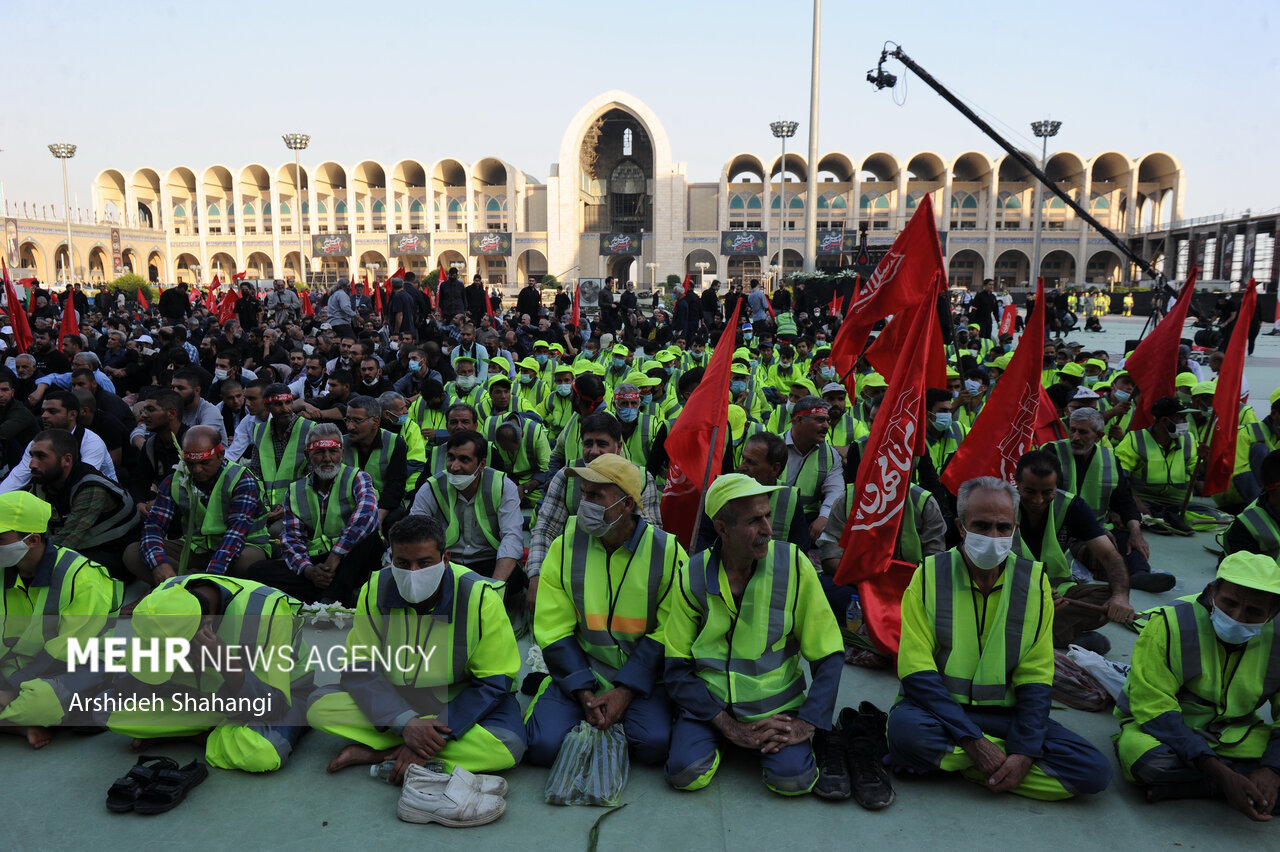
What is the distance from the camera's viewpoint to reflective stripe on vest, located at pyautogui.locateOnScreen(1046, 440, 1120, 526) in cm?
505

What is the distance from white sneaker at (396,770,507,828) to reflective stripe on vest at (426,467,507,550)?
1869 millimetres

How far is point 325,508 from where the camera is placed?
476cm

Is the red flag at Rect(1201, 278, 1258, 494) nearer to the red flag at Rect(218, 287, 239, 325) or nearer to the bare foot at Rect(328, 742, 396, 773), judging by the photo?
the bare foot at Rect(328, 742, 396, 773)

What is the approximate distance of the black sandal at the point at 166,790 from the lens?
2.94 meters

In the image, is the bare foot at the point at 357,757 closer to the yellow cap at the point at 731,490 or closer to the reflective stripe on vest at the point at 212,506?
the yellow cap at the point at 731,490

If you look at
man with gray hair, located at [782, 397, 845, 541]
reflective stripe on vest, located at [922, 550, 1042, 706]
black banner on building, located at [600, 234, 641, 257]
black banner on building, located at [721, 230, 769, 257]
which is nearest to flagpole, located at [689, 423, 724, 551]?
man with gray hair, located at [782, 397, 845, 541]

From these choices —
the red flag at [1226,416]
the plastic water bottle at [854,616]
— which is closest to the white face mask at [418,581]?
the plastic water bottle at [854,616]

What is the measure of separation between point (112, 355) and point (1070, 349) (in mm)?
11106

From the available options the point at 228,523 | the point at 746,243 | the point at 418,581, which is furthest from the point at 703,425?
the point at 746,243

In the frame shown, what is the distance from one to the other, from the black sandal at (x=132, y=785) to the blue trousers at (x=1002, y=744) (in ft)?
8.60

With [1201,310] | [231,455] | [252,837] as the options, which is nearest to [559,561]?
[252,837]

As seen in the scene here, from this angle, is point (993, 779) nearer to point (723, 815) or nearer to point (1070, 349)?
point (723, 815)

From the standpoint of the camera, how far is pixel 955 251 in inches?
2096

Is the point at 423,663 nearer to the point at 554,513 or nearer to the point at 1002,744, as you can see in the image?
the point at 554,513
